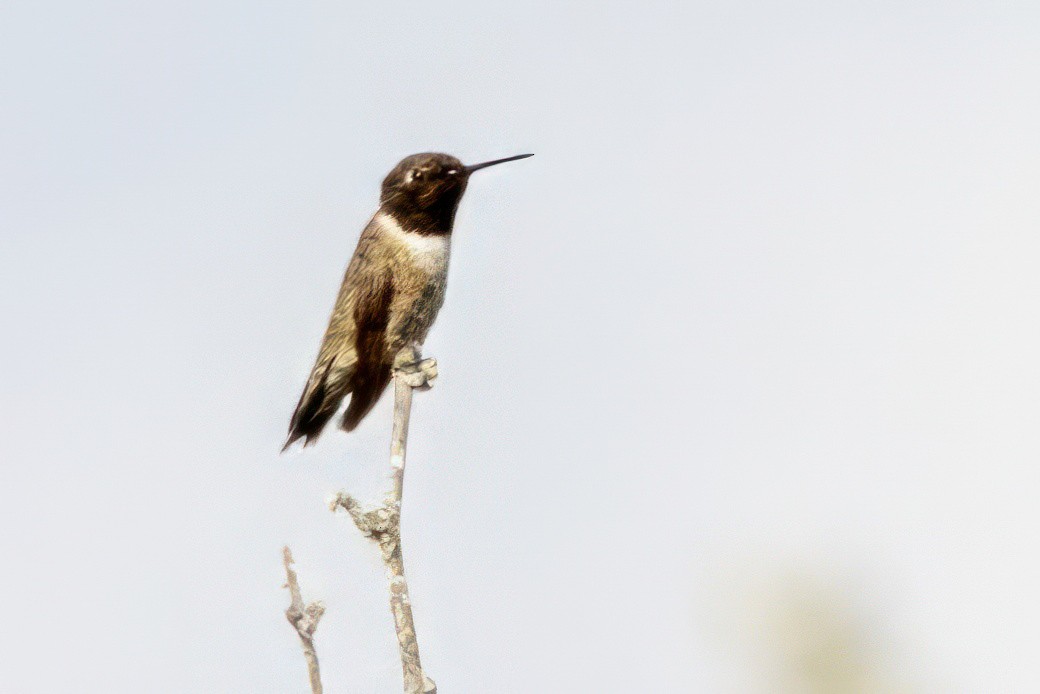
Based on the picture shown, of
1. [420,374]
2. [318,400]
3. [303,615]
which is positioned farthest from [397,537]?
[318,400]

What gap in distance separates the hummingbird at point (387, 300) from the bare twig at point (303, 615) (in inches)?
96.9

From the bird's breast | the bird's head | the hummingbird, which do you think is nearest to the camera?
the hummingbird

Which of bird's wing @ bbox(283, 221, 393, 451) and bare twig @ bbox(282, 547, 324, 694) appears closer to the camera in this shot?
bare twig @ bbox(282, 547, 324, 694)

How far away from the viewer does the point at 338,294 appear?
23.5 ft

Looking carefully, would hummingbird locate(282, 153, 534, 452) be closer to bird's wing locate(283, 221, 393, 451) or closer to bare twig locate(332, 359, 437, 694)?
bird's wing locate(283, 221, 393, 451)

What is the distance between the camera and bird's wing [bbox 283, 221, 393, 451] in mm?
6953

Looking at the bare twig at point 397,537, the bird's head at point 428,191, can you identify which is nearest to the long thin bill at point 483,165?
the bird's head at point 428,191

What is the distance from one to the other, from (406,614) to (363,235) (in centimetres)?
327

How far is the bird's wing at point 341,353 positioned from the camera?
695 centimetres

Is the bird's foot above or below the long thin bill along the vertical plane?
below

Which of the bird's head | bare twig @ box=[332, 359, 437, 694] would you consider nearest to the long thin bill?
the bird's head

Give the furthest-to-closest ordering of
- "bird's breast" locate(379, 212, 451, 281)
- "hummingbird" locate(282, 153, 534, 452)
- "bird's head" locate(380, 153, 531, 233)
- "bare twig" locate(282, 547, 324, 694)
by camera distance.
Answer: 1. "bird's head" locate(380, 153, 531, 233)
2. "bird's breast" locate(379, 212, 451, 281)
3. "hummingbird" locate(282, 153, 534, 452)
4. "bare twig" locate(282, 547, 324, 694)

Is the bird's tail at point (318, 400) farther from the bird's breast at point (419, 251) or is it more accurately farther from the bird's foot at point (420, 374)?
the bird's breast at point (419, 251)

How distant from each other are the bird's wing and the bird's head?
0.32m
